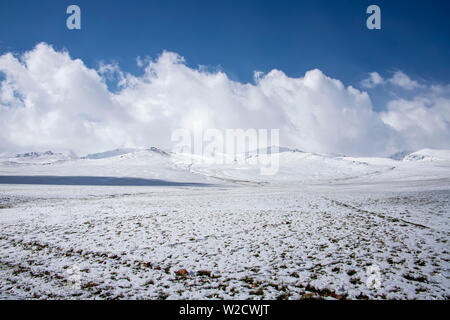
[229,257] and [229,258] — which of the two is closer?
[229,258]

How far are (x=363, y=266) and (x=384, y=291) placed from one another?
1.91 m

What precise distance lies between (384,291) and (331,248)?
4.10 meters

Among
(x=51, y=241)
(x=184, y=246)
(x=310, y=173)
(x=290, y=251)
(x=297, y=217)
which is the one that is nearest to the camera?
(x=290, y=251)

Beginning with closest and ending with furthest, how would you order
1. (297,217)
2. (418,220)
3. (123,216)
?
1. (418,220)
2. (297,217)
3. (123,216)

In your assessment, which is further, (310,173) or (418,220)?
(310,173)

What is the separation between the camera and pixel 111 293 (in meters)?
7.79

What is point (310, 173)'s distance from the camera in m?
159
